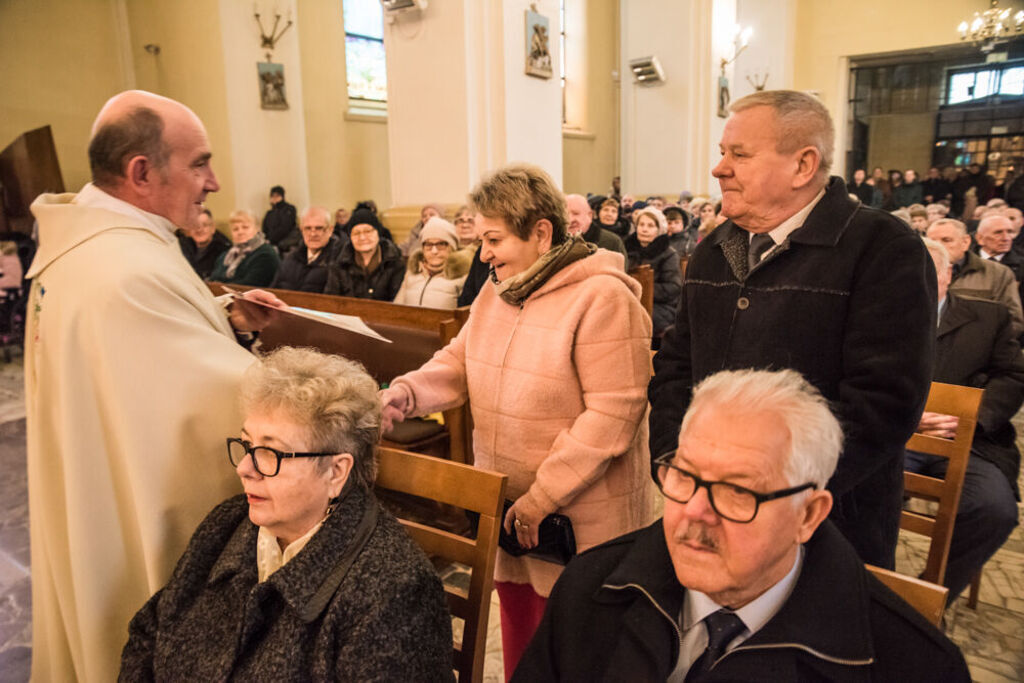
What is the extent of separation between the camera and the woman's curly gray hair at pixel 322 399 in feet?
4.93

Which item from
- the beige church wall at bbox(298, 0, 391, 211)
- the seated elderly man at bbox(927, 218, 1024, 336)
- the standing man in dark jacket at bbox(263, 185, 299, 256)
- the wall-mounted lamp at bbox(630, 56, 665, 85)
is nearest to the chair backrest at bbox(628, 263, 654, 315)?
the seated elderly man at bbox(927, 218, 1024, 336)

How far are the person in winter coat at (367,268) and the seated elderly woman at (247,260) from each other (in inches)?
44.9

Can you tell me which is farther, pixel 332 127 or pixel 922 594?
pixel 332 127

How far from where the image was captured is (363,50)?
37.8 ft

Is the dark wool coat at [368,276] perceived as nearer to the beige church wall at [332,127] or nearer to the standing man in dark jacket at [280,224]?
the standing man in dark jacket at [280,224]

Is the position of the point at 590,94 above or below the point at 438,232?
above

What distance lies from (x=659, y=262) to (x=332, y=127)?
7376mm

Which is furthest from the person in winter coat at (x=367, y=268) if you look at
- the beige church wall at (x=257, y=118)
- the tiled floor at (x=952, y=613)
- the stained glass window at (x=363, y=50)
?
the stained glass window at (x=363, y=50)

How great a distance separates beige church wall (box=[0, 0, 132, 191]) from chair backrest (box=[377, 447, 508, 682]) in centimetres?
968

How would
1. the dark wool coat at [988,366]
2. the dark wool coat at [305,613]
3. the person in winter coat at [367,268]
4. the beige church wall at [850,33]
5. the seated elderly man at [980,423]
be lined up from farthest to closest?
the beige church wall at [850,33] < the person in winter coat at [367,268] < the dark wool coat at [988,366] < the seated elderly man at [980,423] < the dark wool coat at [305,613]

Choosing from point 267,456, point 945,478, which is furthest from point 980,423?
point 267,456

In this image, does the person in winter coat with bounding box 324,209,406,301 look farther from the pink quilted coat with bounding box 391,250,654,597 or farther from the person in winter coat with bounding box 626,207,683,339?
the pink quilted coat with bounding box 391,250,654,597

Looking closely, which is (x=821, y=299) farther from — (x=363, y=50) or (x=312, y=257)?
(x=363, y=50)

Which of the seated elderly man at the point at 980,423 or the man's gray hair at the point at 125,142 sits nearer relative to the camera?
the man's gray hair at the point at 125,142
